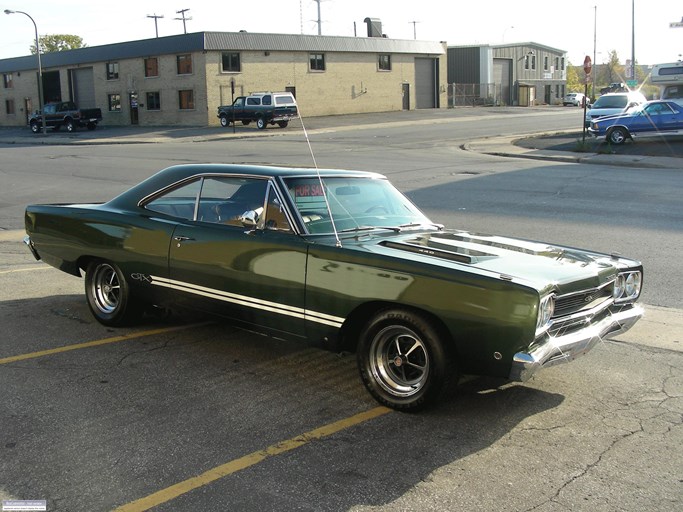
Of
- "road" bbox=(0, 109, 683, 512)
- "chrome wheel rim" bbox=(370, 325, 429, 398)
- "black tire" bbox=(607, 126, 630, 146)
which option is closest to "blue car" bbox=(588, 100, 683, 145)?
"black tire" bbox=(607, 126, 630, 146)

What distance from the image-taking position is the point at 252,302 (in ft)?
17.5

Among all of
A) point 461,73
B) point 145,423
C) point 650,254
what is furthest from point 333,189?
point 461,73

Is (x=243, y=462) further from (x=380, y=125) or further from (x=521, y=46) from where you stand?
(x=521, y=46)

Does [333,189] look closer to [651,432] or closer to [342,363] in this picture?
[342,363]

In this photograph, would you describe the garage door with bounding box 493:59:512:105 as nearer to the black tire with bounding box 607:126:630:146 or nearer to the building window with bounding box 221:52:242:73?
the building window with bounding box 221:52:242:73

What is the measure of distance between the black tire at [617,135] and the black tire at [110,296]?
83.8ft

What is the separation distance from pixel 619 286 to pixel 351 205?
198cm

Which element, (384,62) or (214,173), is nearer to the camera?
(214,173)

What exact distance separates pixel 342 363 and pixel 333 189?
1308 mm

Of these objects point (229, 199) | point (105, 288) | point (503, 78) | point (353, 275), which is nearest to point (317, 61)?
point (503, 78)

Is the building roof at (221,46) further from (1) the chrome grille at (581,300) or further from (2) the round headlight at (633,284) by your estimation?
(1) the chrome grille at (581,300)

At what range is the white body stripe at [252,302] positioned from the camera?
16.2ft

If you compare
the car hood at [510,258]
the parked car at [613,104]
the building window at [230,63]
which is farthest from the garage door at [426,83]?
the car hood at [510,258]

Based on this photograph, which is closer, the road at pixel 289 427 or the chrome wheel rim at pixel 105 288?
the road at pixel 289 427
